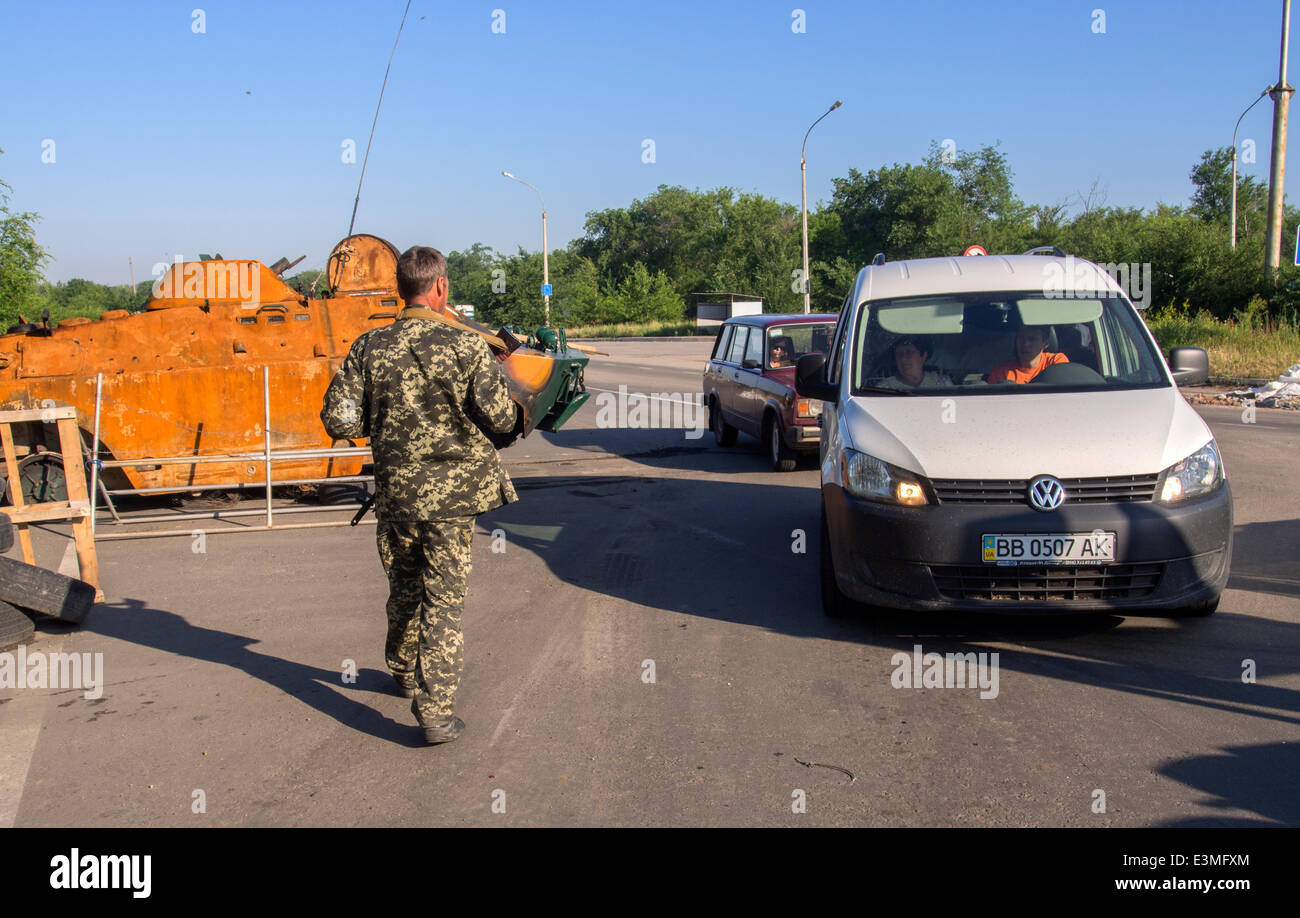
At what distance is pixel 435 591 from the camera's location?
4.31 meters

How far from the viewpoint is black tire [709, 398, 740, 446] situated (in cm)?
1413

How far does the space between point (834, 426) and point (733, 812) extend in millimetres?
3061

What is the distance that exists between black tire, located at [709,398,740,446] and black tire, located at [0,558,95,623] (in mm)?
8973

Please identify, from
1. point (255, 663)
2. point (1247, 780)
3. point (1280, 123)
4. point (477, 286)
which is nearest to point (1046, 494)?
point (1247, 780)

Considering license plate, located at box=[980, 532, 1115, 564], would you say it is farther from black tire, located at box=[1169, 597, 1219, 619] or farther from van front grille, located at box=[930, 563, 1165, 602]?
black tire, located at box=[1169, 597, 1219, 619]

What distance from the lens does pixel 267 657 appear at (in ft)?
18.8

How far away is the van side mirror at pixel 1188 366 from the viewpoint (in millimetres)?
6121

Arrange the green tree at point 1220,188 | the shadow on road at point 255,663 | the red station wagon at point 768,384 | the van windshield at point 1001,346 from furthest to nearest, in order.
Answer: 1. the green tree at point 1220,188
2. the red station wagon at point 768,384
3. the van windshield at point 1001,346
4. the shadow on road at point 255,663

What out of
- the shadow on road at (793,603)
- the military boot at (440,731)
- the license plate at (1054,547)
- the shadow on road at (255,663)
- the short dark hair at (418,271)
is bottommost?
the shadow on road at (255,663)

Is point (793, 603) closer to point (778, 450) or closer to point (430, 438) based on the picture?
point (430, 438)

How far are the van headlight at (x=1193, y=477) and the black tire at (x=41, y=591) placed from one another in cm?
597

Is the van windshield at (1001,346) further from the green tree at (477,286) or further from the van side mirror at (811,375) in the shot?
the green tree at (477,286)

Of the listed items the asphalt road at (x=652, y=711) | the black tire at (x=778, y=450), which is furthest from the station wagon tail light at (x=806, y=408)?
the asphalt road at (x=652, y=711)
